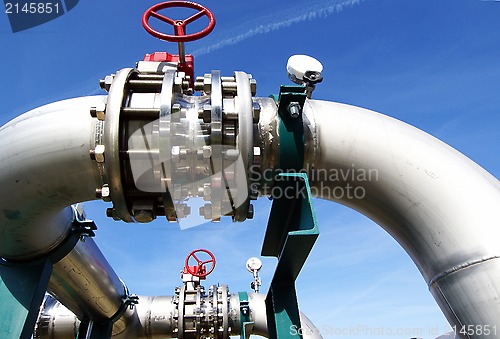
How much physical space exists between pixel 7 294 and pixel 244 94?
1.76m

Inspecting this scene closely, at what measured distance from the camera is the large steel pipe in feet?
5.12

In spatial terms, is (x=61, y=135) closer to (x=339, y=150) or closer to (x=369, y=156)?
(x=339, y=150)

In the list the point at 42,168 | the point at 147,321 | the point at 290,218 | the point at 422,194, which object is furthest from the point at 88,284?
the point at 422,194

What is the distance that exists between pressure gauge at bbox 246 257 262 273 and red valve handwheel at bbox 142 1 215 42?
14.5 feet

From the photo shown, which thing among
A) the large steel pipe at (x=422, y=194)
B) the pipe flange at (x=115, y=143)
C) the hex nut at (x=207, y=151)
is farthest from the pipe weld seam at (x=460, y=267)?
the pipe flange at (x=115, y=143)

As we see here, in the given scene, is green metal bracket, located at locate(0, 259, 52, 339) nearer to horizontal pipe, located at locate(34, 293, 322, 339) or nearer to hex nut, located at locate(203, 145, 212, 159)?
hex nut, located at locate(203, 145, 212, 159)

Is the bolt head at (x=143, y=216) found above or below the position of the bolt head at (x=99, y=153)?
below

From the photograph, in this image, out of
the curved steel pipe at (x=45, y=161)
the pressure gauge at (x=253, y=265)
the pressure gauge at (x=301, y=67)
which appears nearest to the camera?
the curved steel pipe at (x=45, y=161)

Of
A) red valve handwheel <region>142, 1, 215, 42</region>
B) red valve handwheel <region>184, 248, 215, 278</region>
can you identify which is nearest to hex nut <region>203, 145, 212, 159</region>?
red valve handwheel <region>142, 1, 215, 42</region>

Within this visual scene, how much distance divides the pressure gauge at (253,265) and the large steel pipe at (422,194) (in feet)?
13.9

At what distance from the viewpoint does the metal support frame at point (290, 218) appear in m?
1.77

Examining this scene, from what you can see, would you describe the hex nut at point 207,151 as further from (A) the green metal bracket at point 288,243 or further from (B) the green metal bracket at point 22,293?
(B) the green metal bracket at point 22,293

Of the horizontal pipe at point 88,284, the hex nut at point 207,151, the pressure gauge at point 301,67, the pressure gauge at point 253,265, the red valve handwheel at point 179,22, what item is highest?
the pressure gauge at point 253,265

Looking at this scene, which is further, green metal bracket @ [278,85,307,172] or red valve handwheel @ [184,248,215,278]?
red valve handwheel @ [184,248,215,278]
